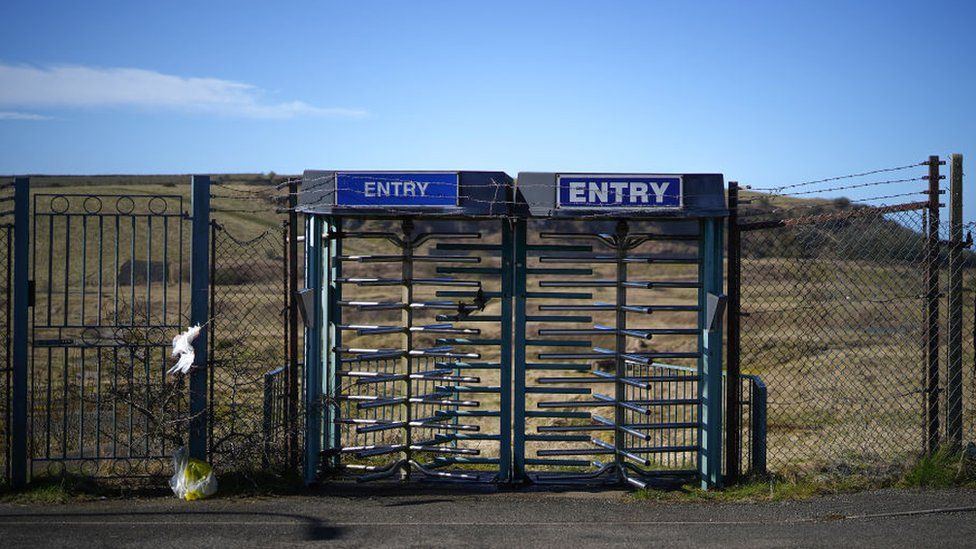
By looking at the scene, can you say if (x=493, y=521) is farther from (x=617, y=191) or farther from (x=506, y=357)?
(x=617, y=191)

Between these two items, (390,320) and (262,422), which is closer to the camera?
(262,422)

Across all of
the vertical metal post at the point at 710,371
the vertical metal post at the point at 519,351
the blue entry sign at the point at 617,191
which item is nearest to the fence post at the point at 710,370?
the vertical metal post at the point at 710,371

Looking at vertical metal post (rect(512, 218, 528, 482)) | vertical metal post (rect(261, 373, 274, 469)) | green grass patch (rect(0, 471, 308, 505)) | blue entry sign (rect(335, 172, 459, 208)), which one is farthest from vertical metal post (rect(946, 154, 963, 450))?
vertical metal post (rect(261, 373, 274, 469))

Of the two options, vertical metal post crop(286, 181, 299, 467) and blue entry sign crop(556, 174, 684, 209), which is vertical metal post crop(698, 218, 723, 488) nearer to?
blue entry sign crop(556, 174, 684, 209)

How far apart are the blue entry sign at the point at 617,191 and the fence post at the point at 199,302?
3178mm

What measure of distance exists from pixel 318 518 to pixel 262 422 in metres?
1.61

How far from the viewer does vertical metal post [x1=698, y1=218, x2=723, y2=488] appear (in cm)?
855

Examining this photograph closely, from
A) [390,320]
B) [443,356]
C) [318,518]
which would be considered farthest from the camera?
[390,320]

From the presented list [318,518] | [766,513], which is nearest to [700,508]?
[766,513]

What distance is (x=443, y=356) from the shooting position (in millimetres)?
9203

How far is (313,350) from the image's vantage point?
8633mm

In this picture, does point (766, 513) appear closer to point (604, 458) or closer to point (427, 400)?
point (427, 400)

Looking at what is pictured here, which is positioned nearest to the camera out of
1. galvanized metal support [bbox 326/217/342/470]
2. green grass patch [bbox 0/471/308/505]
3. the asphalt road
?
the asphalt road

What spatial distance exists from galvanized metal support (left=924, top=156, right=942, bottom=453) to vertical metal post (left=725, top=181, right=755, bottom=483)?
1.61m
